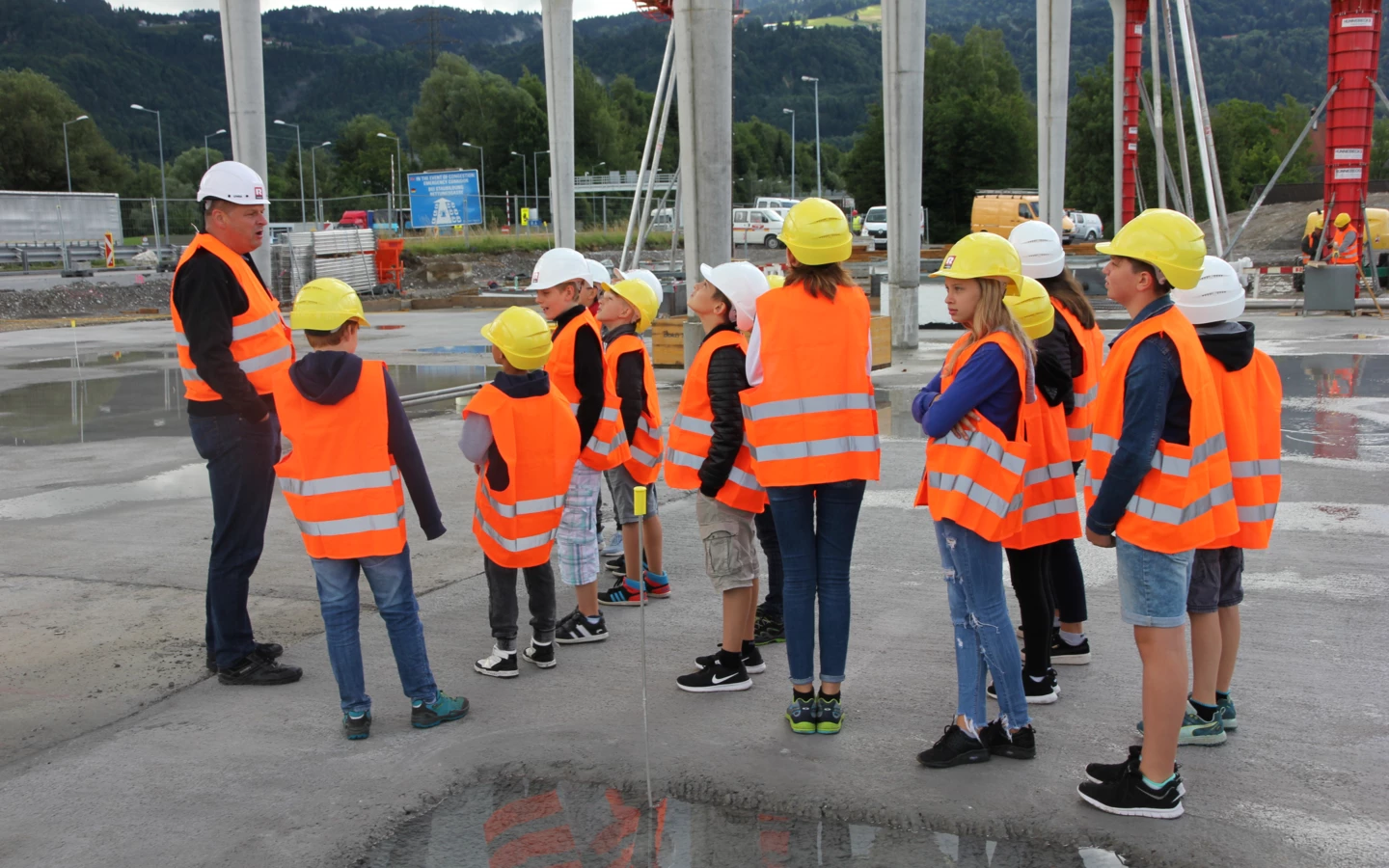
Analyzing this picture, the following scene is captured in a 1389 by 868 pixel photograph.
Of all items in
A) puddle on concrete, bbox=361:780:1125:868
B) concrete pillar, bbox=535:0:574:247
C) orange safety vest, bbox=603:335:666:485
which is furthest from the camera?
concrete pillar, bbox=535:0:574:247

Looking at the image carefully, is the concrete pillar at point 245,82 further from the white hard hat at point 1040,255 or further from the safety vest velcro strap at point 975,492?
the safety vest velcro strap at point 975,492

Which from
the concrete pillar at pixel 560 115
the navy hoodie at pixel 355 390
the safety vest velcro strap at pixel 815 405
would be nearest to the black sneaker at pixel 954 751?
the safety vest velcro strap at pixel 815 405

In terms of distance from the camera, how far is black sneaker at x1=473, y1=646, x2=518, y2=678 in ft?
17.0

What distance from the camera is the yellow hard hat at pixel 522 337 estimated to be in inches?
194

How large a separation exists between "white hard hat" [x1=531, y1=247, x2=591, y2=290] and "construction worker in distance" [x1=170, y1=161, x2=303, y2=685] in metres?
1.25

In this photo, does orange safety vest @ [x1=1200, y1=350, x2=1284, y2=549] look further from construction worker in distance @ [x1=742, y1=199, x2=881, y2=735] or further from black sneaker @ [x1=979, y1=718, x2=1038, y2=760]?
construction worker in distance @ [x1=742, y1=199, x2=881, y2=735]

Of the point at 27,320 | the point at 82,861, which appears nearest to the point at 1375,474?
the point at 82,861

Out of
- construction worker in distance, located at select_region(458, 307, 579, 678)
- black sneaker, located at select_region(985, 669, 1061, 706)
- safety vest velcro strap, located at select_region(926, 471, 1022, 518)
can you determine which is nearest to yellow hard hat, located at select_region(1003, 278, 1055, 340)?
safety vest velcro strap, located at select_region(926, 471, 1022, 518)

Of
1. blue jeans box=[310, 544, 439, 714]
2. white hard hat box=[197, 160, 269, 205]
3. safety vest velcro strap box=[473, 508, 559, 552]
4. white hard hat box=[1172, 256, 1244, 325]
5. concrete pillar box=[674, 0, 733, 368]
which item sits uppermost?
concrete pillar box=[674, 0, 733, 368]

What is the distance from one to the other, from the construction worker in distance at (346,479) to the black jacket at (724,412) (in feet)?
3.92

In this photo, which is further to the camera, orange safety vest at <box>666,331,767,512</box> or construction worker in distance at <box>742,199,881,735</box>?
orange safety vest at <box>666,331,767,512</box>

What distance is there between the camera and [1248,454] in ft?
13.5

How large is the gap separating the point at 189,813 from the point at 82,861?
1.23 feet

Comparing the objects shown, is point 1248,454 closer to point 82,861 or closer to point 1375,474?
point 82,861
